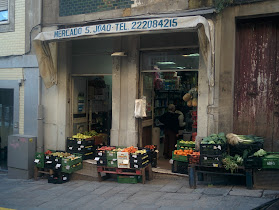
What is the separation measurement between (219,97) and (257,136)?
133 cm

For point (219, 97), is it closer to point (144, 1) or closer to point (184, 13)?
point (184, 13)

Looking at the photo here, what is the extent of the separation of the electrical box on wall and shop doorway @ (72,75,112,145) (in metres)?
1.45

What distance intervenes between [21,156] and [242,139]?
6.91 m

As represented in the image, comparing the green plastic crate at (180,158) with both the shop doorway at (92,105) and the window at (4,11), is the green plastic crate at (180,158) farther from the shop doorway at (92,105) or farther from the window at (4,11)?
the window at (4,11)

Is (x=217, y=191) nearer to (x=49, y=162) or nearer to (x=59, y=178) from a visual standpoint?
(x=59, y=178)

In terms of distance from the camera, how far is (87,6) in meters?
10.5

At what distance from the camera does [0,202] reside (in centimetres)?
844

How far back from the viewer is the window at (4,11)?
1221 cm

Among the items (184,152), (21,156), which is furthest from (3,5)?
(184,152)

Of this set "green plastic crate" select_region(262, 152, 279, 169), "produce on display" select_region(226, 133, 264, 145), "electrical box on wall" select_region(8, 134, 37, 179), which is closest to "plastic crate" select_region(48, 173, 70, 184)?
"electrical box on wall" select_region(8, 134, 37, 179)

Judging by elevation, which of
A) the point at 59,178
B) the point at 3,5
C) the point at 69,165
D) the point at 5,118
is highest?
the point at 3,5

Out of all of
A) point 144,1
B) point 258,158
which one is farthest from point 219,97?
point 144,1

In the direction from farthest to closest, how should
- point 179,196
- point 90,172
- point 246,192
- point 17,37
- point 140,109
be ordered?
point 17,37, point 90,172, point 140,109, point 179,196, point 246,192

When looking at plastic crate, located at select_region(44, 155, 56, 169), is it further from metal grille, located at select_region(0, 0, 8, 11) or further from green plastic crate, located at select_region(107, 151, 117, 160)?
metal grille, located at select_region(0, 0, 8, 11)
